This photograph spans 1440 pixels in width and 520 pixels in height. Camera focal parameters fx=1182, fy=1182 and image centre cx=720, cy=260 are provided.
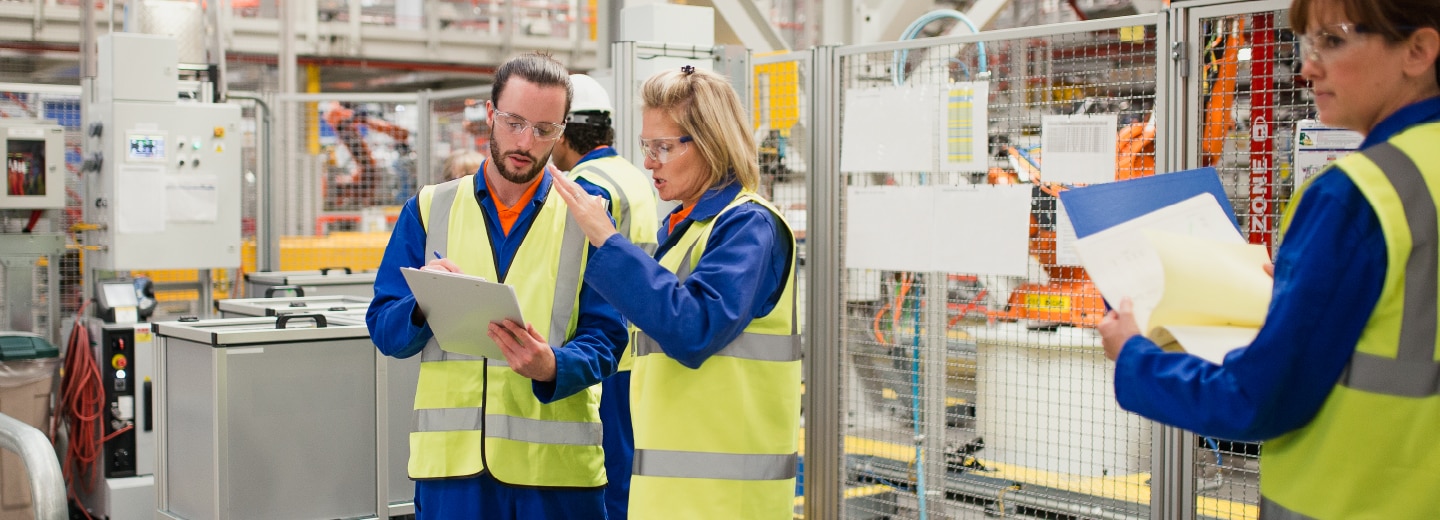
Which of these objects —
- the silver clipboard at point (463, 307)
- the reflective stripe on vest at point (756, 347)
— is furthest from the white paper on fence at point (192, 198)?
the reflective stripe on vest at point (756, 347)

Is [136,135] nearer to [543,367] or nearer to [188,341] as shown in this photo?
[188,341]

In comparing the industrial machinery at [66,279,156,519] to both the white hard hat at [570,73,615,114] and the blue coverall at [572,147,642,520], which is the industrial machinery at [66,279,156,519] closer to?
the white hard hat at [570,73,615,114]

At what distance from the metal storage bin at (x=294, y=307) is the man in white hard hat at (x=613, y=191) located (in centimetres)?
107

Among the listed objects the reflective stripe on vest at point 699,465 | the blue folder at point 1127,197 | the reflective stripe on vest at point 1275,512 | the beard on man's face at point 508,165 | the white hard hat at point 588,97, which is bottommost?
the reflective stripe on vest at point 699,465

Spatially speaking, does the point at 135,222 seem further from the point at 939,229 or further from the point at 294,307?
the point at 939,229

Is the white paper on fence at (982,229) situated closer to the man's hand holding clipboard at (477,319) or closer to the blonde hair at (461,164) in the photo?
the man's hand holding clipboard at (477,319)

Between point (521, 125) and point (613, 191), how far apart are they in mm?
510

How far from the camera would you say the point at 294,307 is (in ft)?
14.4

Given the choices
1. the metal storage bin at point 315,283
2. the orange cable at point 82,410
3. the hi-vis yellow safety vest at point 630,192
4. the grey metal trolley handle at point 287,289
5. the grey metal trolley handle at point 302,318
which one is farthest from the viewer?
the metal storage bin at point 315,283

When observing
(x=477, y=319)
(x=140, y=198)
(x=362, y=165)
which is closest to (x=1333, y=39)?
(x=477, y=319)

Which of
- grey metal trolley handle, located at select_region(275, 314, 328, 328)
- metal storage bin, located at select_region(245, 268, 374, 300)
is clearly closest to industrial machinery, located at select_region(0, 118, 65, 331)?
metal storage bin, located at select_region(245, 268, 374, 300)

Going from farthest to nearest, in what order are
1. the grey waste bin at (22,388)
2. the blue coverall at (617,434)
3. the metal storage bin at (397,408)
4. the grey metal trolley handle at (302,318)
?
the grey waste bin at (22,388) < the metal storage bin at (397,408) < the grey metal trolley handle at (302,318) < the blue coverall at (617,434)

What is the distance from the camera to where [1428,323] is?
1475mm

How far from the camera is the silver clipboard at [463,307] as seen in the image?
2.13m
